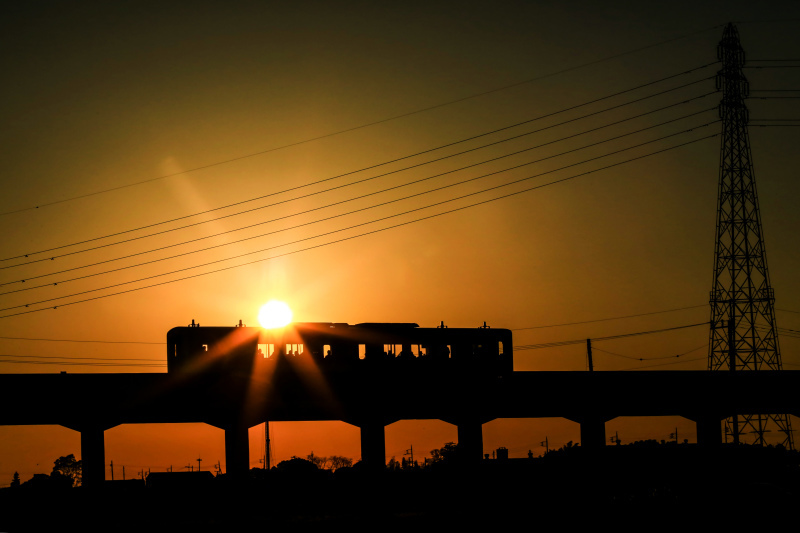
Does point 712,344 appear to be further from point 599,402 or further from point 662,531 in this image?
point 662,531

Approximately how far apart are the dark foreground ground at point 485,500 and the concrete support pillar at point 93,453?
16.0 feet

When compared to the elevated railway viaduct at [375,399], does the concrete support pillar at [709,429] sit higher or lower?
lower

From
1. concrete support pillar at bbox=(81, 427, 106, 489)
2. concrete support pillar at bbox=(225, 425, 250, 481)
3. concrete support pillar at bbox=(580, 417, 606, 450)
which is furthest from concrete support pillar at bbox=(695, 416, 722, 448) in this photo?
concrete support pillar at bbox=(81, 427, 106, 489)

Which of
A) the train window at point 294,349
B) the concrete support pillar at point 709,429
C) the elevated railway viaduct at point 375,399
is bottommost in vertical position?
the concrete support pillar at point 709,429

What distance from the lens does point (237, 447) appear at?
59844mm

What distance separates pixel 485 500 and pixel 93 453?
103 feet

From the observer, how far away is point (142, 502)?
4019cm

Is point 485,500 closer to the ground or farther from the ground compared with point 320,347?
closer to the ground

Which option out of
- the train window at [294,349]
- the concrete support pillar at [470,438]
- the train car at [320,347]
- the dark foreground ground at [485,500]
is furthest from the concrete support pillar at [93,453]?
the concrete support pillar at [470,438]

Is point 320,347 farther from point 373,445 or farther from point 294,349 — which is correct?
point 373,445

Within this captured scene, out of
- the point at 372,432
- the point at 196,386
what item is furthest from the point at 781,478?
the point at 196,386

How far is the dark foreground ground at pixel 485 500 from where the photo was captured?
29578 mm

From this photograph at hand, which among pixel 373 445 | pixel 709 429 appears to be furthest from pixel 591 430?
pixel 373 445

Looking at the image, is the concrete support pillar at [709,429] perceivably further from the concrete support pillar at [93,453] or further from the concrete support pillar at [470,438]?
the concrete support pillar at [93,453]
